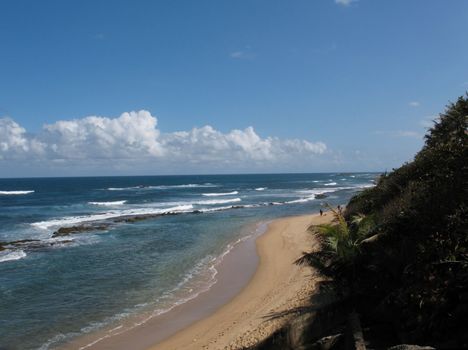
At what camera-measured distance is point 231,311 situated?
51.7ft

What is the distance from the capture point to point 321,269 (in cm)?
1134

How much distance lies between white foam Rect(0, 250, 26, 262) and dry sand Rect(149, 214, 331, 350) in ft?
45.7

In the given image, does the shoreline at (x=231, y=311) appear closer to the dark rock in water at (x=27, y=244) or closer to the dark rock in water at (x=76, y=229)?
the dark rock in water at (x=27, y=244)

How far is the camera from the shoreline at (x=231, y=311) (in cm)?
1302

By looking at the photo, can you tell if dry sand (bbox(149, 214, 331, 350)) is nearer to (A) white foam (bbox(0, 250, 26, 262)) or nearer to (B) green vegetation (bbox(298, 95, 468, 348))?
(B) green vegetation (bbox(298, 95, 468, 348))

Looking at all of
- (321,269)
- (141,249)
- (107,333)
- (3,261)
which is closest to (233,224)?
(141,249)

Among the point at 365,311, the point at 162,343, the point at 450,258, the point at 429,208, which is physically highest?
the point at 429,208

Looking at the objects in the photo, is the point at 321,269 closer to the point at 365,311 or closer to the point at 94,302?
the point at 365,311

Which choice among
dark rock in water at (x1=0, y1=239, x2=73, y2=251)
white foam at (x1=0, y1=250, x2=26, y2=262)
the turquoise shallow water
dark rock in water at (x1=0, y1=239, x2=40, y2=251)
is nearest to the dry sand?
the turquoise shallow water

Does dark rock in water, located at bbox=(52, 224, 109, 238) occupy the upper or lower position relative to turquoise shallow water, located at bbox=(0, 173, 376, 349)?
upper

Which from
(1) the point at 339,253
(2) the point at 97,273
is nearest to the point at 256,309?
(1) the point at 339,253

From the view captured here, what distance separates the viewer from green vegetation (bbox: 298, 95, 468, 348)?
7.78 meters

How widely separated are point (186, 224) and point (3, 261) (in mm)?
17214

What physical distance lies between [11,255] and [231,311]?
55.0 feet
